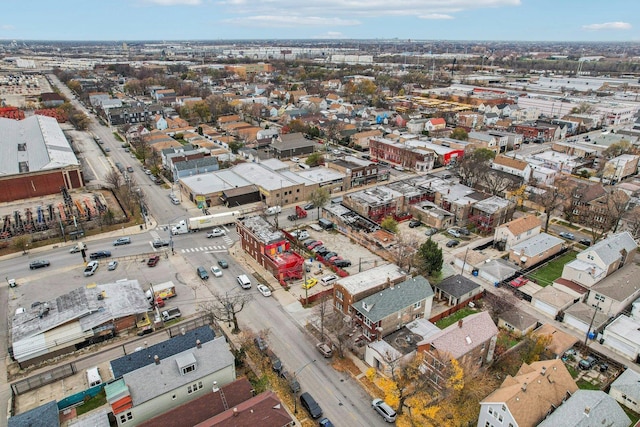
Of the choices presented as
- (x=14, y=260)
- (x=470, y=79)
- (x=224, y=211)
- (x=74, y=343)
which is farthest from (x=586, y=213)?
(x=470, y=79)

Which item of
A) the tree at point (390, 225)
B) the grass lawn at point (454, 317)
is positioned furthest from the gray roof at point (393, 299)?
the tree at point (390, 225)

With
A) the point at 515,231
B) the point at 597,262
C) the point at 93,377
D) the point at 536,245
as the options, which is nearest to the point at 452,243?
the point at 515,231

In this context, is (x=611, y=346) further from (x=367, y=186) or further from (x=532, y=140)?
(x=532, y=140)

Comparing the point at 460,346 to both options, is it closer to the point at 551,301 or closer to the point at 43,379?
the point at 551,301

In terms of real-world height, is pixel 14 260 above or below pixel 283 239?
below

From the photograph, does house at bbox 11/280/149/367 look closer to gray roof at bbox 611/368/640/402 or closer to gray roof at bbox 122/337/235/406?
gray roof at bbox 122/337/235/406
